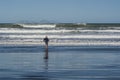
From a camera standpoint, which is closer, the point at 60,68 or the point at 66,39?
the point at 60,68

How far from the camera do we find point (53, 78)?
21.1 m

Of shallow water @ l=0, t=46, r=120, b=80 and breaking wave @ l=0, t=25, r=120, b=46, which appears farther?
breaking wave @ l=0, t=25, r=120, b=46

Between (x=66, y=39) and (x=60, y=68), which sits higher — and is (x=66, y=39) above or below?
below

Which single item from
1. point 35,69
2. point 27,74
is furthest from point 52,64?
point 27,74

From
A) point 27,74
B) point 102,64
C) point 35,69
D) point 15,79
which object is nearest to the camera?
point 15,79

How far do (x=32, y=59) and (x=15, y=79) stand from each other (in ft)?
30.1

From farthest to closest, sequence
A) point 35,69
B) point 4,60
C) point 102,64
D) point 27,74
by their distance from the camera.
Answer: point 4,60, point 102,64, point 35,69, point 27,74

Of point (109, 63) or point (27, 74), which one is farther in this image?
point (109, 63)

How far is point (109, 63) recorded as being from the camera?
1078 inches

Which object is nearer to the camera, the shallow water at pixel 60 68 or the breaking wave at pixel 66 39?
the shallow water at pixel 60 68

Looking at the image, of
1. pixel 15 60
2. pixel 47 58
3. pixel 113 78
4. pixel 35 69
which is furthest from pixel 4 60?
pixel 113 78

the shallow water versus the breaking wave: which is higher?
the shallow water

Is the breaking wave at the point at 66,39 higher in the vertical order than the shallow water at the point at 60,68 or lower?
lower

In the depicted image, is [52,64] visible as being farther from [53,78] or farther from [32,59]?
[53,78]
